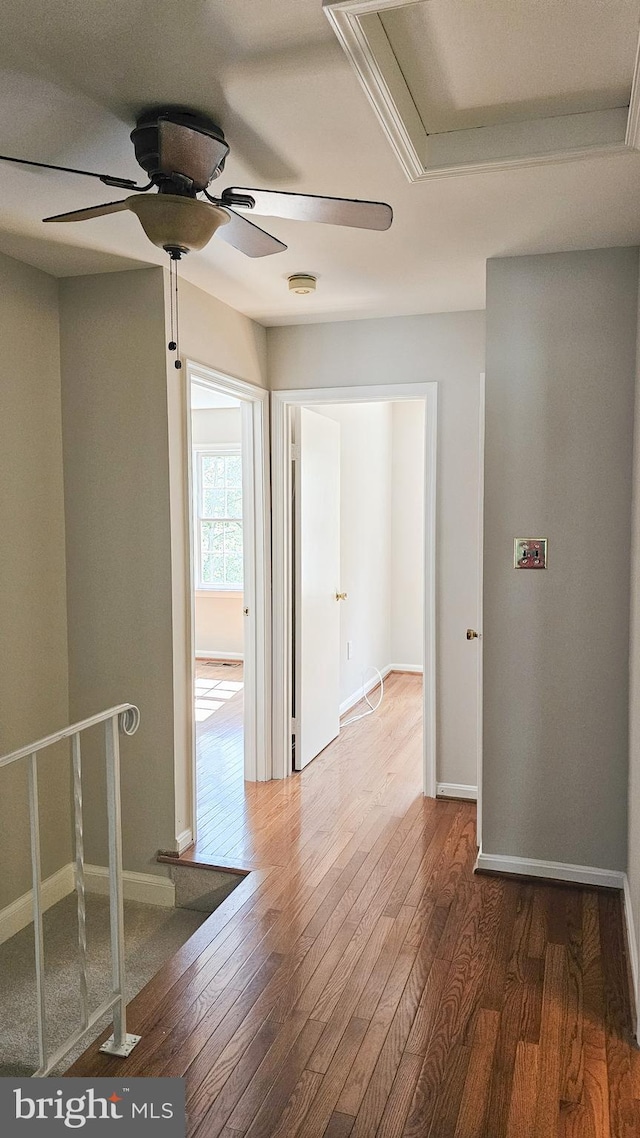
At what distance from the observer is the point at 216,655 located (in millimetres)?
7883

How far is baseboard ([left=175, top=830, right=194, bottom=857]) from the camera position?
3375mm

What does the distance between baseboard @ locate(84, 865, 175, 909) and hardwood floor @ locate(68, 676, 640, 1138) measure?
34cm

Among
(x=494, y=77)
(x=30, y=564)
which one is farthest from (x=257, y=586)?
(x=494, y=77)

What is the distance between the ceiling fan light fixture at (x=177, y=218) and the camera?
5.77 ft

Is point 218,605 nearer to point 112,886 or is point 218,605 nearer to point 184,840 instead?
point 184,840

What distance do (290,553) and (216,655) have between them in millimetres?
3733

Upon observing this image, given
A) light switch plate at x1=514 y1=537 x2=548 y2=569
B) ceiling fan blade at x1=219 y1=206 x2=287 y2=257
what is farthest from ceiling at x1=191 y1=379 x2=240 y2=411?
ceiling fan blade at x1=219 y1=206 x2=287 y2=257

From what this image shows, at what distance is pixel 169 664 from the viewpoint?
10.8 feet

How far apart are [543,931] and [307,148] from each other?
8.63 ft

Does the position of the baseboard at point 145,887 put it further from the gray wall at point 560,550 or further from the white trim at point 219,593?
the white trim at point 219,593

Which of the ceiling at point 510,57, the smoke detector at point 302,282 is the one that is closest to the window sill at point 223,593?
the smoke detector at point 302,282

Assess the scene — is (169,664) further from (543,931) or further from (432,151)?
(432,151)

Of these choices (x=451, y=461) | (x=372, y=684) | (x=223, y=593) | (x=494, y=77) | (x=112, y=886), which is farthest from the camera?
(x=223, y=593)

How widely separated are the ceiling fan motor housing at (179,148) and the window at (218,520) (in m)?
5.74
